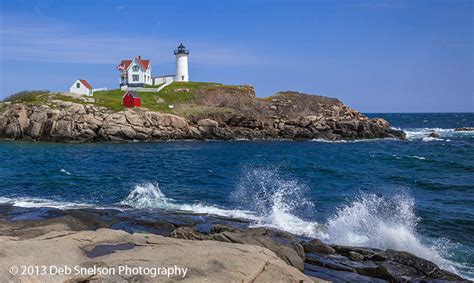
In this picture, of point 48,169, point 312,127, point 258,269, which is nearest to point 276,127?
point 312,127

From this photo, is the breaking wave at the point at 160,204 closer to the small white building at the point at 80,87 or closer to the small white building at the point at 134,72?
the small white building at the point at 80,87

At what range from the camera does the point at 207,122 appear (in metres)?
78.2

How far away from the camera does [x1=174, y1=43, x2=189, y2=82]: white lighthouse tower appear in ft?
377

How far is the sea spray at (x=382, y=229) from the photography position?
19594mm

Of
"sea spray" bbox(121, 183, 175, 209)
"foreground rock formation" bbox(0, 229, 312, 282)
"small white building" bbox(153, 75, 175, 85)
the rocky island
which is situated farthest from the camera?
"small white building" bbox(153, 75, 175, 85)

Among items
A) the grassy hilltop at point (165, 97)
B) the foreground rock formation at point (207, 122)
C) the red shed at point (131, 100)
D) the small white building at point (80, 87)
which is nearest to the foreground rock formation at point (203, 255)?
the foreground rock formation at point (207, 122)

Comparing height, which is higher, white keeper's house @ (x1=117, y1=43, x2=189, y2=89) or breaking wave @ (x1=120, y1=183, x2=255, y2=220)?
white keeper's house @ (x1=117, y1=43, x2=189, y2=89)

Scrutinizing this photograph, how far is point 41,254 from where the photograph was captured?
1113 centimetres

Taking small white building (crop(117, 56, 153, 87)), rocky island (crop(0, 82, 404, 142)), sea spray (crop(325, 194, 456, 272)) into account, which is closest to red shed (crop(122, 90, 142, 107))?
rocky island (crop(0, 82, 404, 142))

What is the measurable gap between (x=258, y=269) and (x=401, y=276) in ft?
20.6

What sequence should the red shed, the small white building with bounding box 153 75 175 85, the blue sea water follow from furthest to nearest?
the small white building with bounding box 153 75 175 85
the red shed
the blue sea water

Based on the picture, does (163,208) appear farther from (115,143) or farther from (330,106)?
(330,106)

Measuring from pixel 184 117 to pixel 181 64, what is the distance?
132 feet

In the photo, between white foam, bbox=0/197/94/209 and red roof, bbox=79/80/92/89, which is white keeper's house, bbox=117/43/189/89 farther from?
white foam, bbox=0/197/94/209
